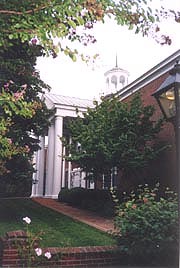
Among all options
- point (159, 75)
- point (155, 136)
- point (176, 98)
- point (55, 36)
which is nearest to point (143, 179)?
point (155, 136)

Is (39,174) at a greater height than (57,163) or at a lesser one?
lesser

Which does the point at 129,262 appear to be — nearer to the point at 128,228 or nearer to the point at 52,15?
the point at 128,228

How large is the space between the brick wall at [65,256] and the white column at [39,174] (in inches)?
33.9

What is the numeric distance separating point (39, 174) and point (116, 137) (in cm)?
206

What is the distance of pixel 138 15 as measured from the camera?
239cm

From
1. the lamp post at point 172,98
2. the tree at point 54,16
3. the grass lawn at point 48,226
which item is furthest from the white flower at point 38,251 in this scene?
the tree at point 54,16

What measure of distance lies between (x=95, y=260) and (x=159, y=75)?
338 cm

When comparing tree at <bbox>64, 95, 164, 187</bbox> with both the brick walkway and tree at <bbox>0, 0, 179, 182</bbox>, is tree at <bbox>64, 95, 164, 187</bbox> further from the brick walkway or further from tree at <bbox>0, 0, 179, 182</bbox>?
tree at <bbox>0, 0, 179, 182</bbox>

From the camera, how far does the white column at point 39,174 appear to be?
12.3 feet

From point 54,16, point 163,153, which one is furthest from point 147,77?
point 54,16

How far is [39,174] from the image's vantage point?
3846mm

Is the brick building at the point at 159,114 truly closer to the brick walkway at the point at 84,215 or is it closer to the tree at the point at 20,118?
the brick walkway at the point at 84,215

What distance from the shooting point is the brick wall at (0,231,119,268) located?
2.90 metres

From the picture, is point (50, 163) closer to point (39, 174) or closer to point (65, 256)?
point (39, 174)
